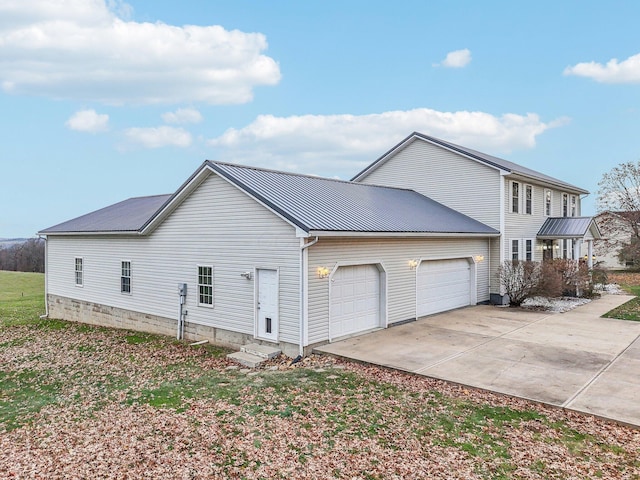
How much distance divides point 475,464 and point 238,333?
7603mm

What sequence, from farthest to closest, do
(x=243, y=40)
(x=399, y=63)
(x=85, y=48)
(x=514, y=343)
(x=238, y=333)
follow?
(x=399, y=63), (x=243, y=40), (x=85, y=48), (x=238, y=333), (x=514, y=343)

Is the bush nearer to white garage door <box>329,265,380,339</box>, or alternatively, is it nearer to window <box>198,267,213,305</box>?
white garage door <box>329,265,380,339</box>

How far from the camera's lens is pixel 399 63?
2411 cm

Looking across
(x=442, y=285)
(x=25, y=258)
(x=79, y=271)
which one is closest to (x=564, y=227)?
(x=442, y=285)

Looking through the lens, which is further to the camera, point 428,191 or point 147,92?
point 147,92

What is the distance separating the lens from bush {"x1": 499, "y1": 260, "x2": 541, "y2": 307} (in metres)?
16.1

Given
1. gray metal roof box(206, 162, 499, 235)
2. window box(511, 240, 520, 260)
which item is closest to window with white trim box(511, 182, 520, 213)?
window box(511, 240, 520, 260)

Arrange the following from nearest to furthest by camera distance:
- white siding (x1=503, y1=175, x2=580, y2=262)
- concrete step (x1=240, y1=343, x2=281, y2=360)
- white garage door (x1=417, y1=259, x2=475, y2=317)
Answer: concrete step (x1=240, y1=343, x2=281, y2=360) < white garage door (x1=417, y1=259, x2=475, y2=317) < white siding (x1=503, y1=175, x2=580, y2=262)

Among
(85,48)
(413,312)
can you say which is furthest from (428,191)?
(85,48)

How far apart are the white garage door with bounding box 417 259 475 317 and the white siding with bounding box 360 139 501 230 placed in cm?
276

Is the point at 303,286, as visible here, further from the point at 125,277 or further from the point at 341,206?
the point at 125,277

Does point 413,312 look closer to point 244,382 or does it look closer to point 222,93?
point 244,382

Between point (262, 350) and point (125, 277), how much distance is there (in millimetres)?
8062

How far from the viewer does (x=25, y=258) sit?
5756 cm
